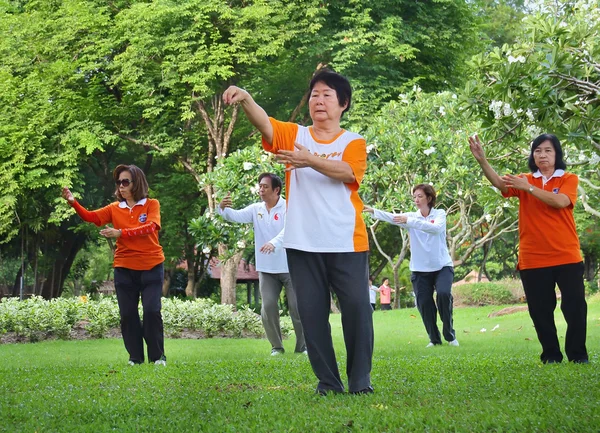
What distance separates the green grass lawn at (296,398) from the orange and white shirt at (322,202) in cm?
103

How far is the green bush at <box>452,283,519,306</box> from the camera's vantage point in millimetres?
32281

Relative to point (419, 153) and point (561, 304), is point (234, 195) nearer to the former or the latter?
point (419, 153)

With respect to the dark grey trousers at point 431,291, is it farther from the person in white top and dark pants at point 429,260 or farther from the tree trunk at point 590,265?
the tree trunk at point 590,265

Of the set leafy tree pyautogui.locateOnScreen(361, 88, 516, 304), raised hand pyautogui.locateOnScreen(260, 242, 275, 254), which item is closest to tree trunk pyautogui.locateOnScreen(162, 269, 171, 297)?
leafy tree pyautogui.locateOnScreen(361, 88, 516, 304)

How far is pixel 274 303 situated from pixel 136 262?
2429 millimetres

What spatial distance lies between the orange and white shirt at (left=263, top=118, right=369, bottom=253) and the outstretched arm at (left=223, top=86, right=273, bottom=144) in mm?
76

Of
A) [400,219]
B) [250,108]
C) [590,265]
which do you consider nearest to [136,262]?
[400,219]

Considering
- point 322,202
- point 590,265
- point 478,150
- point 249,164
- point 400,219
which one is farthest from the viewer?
point 590,265

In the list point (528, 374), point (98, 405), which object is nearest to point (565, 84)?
point (528, 374)

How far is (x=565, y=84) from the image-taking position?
7188 millimetres

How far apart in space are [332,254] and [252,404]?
1139mm

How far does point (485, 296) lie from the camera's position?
32.4 m

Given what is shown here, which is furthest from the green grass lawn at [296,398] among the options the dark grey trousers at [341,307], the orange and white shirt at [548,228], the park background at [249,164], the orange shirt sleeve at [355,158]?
the orange shirt sleeve at [355,158]

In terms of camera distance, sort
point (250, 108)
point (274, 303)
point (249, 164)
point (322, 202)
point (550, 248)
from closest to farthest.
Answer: point (250, 108) → point (322, 202) → point (550, 248) → point (274, 303) → point (249, 164)
